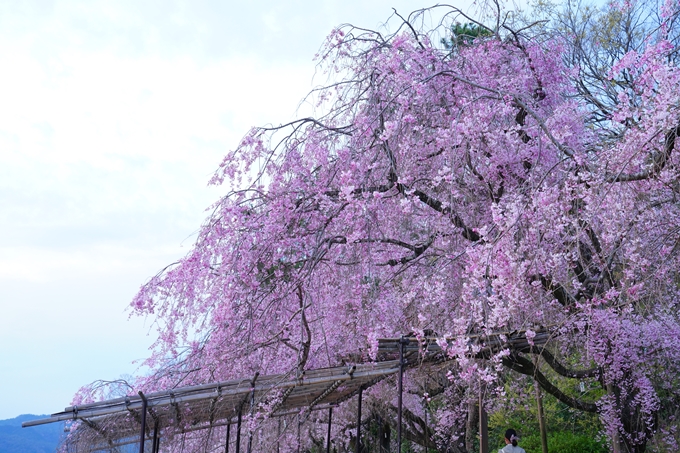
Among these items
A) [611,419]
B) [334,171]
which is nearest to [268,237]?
[334,171]

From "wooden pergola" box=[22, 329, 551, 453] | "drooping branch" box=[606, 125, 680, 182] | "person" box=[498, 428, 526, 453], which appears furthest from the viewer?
"person" box=[498, 428, 526, 453]

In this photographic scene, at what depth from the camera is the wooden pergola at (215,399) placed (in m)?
4.66

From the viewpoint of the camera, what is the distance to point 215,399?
5.02 meters

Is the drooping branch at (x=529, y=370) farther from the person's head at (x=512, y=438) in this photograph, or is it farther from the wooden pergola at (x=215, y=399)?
the person's head at (x=512, y=438)

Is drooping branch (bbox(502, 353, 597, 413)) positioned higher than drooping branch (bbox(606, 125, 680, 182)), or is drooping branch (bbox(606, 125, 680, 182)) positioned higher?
drooping branch (bbox(606, 125, 680, 182))

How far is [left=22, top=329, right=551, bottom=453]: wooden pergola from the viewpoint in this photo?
4.66m

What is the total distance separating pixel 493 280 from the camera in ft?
13.4

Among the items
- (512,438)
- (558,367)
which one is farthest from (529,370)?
(512,438)

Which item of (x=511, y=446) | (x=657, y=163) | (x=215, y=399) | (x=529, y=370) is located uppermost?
(x=657, y=163)

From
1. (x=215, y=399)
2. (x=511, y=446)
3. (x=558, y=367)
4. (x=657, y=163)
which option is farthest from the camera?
(x=558, y=367)

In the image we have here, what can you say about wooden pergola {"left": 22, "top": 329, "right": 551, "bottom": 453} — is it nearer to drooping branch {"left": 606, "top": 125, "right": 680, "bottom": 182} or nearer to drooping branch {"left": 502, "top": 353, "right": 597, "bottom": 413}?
drooping branch {"left": 502, "top": 353, "right": 597, "bottom": 413}

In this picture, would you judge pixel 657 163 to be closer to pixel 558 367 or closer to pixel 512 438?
pixel 512 438

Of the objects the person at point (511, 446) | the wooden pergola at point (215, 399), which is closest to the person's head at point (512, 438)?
the person at point (511, 446)

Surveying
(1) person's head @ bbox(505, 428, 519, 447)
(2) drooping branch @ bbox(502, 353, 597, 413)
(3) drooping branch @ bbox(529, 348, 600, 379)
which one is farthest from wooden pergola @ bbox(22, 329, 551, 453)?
(1) person's head @ bbox(505, 428, 519, 447)
